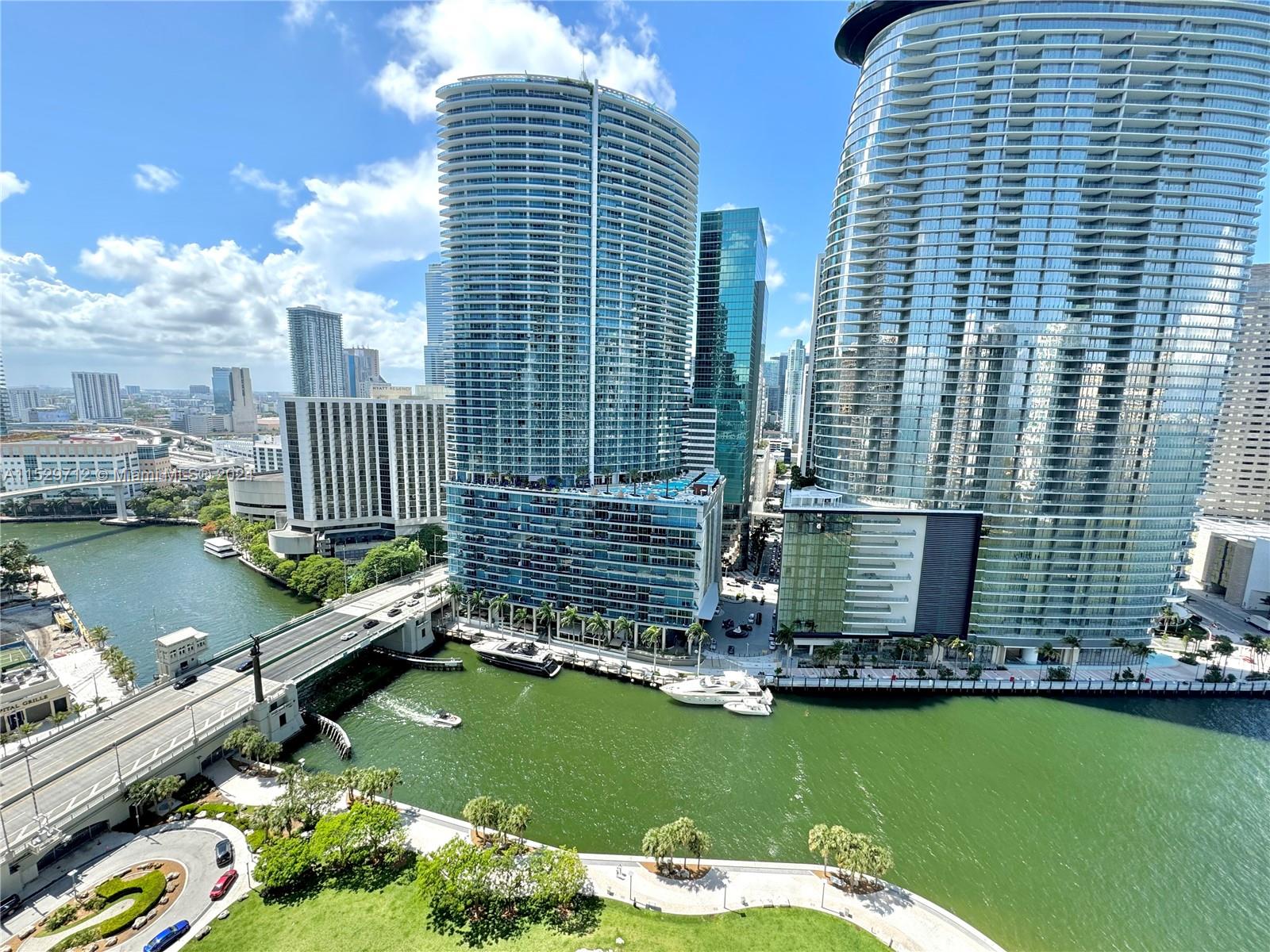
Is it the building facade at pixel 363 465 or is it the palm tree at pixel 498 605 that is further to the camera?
the building facade at pixel 363 465

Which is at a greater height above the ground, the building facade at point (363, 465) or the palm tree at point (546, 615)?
the building facade at point (363, 465)

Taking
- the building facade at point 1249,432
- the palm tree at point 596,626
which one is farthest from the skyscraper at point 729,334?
the building facade at point 1249,432

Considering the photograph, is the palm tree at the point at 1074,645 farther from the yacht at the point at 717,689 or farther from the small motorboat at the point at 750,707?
the small motorboat at the point at 750,707

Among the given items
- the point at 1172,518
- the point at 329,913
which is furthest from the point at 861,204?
the point at 329,913

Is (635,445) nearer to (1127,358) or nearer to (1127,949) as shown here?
(1127,358)

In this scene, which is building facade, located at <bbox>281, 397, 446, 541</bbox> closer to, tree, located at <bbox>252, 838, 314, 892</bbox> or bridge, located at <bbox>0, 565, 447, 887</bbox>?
bridge, located at <bbox>0, 565, 447, 887</bbox>

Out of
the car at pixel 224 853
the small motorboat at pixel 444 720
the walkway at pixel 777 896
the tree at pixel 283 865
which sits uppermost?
the tree at pixel 283 865

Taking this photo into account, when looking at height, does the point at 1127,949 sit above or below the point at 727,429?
below
